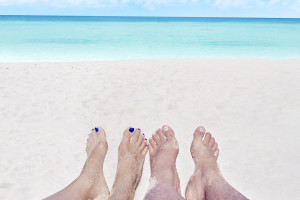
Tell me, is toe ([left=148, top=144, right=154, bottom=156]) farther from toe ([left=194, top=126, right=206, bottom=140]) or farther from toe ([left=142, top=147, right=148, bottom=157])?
toe ([left=194, top=126, right=206, bottom=140])

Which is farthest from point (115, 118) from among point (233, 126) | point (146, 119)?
point (233, 126)

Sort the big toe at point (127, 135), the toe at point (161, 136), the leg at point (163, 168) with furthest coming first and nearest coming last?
the toe at point (161, 136)
the big toe at point (127, 135)
the leg at point (163, 168)

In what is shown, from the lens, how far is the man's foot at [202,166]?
1.89 m

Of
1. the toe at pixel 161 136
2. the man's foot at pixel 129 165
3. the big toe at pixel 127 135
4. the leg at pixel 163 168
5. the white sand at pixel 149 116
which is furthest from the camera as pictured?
the toe at pixel 161 136

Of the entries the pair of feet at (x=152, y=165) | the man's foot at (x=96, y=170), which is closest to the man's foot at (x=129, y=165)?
the pair of feet at (x=152, y=165)

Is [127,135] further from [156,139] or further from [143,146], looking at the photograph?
[156,139]

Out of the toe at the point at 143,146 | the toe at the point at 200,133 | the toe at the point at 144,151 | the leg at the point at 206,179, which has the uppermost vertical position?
the toe at the point at 200,133

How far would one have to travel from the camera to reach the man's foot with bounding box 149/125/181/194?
190 centimetres

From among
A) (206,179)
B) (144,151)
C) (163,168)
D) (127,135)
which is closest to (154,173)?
(163,168)

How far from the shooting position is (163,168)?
2.03 meters

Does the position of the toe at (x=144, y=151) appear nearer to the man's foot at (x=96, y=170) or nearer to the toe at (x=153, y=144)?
the toe at (x=153, y=144)

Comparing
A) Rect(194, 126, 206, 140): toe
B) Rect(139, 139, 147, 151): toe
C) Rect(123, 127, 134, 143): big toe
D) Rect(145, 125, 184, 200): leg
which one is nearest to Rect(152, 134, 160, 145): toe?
Rect(145, 125, 184, 200): leg

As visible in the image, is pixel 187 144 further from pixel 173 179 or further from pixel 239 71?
pixel 239 71

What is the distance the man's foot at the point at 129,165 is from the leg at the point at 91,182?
0.11m
